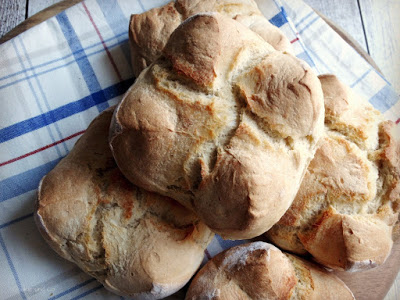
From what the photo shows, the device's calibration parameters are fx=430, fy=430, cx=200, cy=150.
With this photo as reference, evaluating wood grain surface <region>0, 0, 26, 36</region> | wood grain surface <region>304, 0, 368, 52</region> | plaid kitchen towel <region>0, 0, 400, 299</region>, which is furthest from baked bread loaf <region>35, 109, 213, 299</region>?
wood grain surface <region>304, 0, 368, 52</region>

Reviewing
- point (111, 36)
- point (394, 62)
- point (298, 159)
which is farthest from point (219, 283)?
point (394, 62)

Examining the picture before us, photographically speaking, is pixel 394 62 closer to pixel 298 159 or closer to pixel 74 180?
pixel 298 159

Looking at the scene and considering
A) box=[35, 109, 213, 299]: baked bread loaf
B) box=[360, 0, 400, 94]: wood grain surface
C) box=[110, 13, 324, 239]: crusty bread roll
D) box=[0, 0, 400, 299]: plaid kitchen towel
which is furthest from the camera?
box=[360, 0, 400, 94]: wood grain surface

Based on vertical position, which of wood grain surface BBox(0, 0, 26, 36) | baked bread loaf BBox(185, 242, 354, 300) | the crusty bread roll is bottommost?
baked bread loaf BBox(185, 242, 354, 300)

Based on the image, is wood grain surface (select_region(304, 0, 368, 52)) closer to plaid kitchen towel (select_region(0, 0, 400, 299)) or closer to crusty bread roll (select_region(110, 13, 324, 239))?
plaid kitchen towel (select_region(0, 0, 400, 299))

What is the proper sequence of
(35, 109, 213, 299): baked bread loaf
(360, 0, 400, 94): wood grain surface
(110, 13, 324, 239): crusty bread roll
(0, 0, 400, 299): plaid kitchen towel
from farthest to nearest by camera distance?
(360, 0, 400, 94): wood grain surface
(0, 0, 400, 299): plaid kitchen towel
(35, 109, 213, 299): baked bread loaf
(110, 13, 324, 239): crusty bread roll

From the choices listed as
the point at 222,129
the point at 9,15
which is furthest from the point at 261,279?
the point at 9,15
